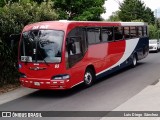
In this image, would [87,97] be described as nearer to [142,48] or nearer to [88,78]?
[88,78]

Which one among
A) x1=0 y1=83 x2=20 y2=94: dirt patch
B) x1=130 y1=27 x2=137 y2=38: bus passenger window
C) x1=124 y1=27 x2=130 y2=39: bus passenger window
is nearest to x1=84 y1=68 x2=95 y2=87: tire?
x1=0 y1=83 x2=20 y2=94: dirt patch

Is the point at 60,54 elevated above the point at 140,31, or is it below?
below

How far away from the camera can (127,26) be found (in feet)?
63.3

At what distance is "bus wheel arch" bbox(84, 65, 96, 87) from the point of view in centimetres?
1362

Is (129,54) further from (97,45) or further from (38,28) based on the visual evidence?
(38,28)

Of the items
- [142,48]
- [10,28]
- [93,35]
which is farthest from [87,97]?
[142,48]

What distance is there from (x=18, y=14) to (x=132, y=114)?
8.83 metres

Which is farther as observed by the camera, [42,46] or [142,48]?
[142,48]

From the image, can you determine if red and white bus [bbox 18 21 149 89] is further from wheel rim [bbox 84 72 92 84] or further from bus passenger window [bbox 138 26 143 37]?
bus passenger window [bbox 138 26 143 37]

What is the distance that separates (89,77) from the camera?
13867 millimetres

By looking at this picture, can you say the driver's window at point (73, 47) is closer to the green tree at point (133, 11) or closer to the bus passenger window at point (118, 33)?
the bus passenger window at point (118, 33)

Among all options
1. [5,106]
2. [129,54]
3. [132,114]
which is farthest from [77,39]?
[129,54]

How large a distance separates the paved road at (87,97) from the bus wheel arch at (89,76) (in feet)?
0.85

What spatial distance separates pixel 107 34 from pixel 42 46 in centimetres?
496
